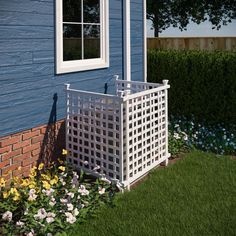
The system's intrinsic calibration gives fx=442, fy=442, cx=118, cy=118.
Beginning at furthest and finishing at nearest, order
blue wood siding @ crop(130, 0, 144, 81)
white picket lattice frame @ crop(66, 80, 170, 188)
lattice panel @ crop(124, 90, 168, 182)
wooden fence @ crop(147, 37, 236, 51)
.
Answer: wooden fence @ crop(147, 37, 236, 51) < blue wood siding @ crop(130, 0, 144, 81) < lattice panel @ crop(124, 90, 168, 182) < white picket lattice frame @ crop(66, 80, 170, 188)

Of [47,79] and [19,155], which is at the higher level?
[47,79]

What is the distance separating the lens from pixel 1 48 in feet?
16.3

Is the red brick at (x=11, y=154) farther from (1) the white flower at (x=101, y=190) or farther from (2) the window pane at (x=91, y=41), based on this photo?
(2) the window pane at (x=91, y=41)

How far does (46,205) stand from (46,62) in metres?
1.99

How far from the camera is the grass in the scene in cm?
434

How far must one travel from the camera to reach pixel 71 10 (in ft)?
20.4

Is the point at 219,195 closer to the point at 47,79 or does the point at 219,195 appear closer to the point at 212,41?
the point at 47,79

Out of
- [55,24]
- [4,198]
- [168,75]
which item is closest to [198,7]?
[168,75]

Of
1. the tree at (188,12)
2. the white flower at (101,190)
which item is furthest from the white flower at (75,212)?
the tree at (188,12)

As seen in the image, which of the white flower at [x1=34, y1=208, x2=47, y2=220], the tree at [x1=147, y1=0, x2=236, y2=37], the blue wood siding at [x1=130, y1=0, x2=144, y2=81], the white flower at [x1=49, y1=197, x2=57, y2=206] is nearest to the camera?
the white flower at [x1=34, y1=208, x2=47, y2=220]

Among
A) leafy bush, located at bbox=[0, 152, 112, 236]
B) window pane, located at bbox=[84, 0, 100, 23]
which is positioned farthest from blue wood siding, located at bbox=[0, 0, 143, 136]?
window pane, located at bbox=[84, 0, 100, 23]

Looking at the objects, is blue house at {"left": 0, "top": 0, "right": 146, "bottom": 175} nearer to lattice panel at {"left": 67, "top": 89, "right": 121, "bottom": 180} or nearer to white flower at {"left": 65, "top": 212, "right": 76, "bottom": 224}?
lattice panel at {"left": 67, "top": 89, "right": 121, "bottom": 180}

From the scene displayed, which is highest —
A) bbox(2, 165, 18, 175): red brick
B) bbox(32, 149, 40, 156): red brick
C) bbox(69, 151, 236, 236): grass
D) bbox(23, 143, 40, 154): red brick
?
bbox(23, 143, 40, 154): red brick

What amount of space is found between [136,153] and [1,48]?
211 cm
